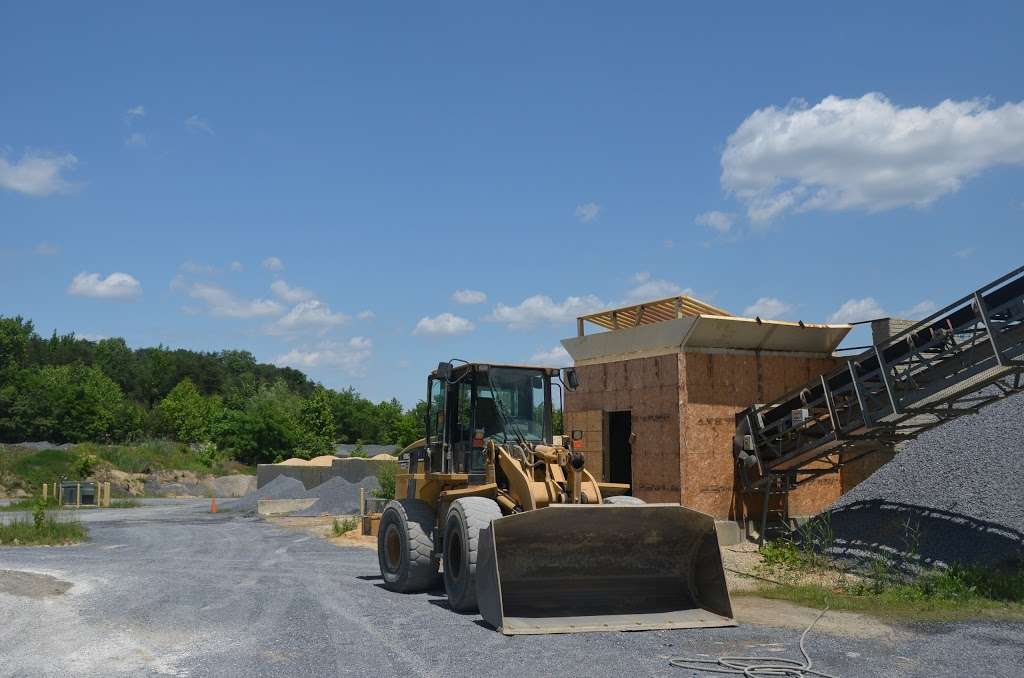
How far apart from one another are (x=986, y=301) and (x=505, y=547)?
7.49 metres

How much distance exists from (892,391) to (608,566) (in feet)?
19.3

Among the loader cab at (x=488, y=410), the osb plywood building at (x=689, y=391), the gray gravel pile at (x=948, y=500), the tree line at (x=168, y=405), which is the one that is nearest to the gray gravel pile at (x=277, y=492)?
the tree line at (x=168, y=405)

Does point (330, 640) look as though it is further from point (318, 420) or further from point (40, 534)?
point (318, 420)

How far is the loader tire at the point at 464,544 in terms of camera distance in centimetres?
995

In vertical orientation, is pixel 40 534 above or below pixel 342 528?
above

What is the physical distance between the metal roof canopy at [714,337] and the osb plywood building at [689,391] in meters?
0.02

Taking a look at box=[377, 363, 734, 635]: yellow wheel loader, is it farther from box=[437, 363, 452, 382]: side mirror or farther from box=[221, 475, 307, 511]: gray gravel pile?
box=[221, 475, 307, 511]: gray gravel pile

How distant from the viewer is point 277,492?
3862 cm

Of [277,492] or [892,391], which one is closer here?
[892,391]

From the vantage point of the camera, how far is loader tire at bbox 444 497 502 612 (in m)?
9.95

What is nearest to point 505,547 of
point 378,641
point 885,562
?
point 378,641

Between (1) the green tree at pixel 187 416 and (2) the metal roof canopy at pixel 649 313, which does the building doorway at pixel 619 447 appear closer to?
(2) the metal roof canopy at pixel 649 313

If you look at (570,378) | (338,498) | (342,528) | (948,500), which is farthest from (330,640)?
(338,498)

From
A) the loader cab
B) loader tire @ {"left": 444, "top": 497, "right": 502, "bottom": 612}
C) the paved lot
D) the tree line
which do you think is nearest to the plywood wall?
the loader cab
